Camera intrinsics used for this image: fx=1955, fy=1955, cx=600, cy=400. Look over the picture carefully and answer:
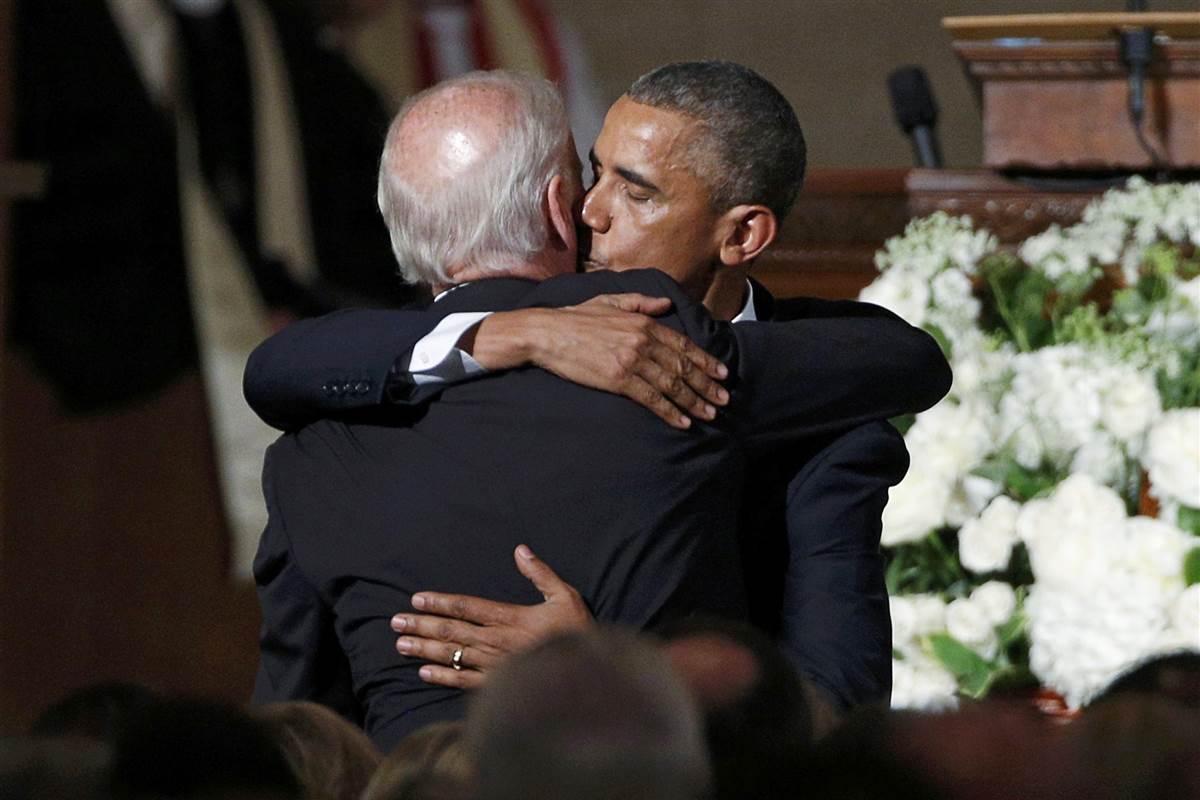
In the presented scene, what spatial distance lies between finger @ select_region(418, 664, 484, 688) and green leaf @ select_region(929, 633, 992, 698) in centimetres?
82

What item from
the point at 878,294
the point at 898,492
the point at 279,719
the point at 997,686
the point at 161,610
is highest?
the point at 279,719

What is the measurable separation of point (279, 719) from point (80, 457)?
397 centimetres

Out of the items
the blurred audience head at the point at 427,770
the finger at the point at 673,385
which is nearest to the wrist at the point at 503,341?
the finger at the point at 673,385

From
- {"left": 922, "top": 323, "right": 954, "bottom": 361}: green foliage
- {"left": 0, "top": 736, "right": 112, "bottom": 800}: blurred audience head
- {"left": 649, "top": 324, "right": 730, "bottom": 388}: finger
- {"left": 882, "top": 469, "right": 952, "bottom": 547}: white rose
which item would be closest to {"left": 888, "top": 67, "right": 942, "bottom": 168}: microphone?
{"left": 922, "top": 323, "right": 954, "bottom": 361}: green foliage

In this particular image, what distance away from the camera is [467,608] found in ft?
5.54

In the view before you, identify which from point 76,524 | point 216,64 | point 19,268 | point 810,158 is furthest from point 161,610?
point 810,158

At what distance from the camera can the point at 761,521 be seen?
1.90 meters

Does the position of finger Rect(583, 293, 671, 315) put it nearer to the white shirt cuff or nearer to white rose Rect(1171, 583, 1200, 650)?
the white shirt cuff

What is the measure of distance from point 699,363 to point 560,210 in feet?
0.78

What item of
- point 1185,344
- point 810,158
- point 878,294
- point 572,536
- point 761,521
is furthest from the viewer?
point 810,158

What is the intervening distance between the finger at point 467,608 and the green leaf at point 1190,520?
3.29 ft

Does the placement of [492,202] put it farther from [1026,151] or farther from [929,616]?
[1026,151]

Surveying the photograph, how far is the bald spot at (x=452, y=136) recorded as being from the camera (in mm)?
1837

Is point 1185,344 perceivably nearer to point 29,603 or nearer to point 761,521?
point 761,521
